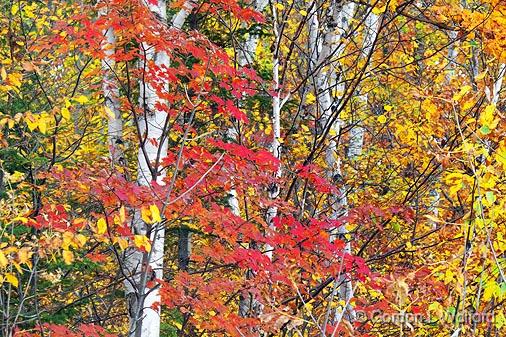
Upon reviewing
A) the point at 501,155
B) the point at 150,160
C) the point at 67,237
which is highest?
the point at 150,160

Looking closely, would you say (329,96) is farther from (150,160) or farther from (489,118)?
(489,118)

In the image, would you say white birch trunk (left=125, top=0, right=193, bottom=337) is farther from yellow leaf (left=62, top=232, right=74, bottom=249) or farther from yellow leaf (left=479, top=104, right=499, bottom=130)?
yellow leaf (left=479, top=104, right=499, bottom=130)

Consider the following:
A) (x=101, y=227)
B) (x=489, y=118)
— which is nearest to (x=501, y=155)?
(x=489, y=118)

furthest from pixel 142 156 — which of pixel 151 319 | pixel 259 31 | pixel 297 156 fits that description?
pixel 297 156

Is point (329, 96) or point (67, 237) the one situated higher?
point (329, 96)

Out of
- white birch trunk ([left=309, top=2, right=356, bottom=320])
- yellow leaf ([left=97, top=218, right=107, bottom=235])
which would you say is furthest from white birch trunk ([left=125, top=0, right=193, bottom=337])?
white birch trunk ([left=309, top=2, right=356, bottom=320])

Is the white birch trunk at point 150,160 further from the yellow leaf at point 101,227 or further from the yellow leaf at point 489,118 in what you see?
the yellow leaf at point 489,118

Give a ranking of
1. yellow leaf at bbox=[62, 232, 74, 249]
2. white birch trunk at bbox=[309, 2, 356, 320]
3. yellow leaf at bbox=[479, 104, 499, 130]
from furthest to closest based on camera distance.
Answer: white birch trunk at bbox=[309, 2, 356, 320], yellow leaf at bbox=[62, 232, 74, 249], yellow leaf at bbox=[479, 104, 499, 130]

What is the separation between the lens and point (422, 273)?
5625 mm

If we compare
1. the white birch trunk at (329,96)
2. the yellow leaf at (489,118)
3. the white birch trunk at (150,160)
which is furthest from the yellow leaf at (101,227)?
the white birch trunk at (329,96)

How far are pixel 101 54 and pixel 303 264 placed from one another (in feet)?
7.82

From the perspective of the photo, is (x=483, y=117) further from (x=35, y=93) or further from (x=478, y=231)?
(x=35, y=93)

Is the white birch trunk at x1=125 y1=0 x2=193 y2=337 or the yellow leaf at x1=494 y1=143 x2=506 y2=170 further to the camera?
the white birch trunk at x1=125 y1=0 x2=193 y2=337

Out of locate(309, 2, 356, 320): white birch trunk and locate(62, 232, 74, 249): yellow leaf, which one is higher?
locate(309, 2, 356, 320): white birch trunk
